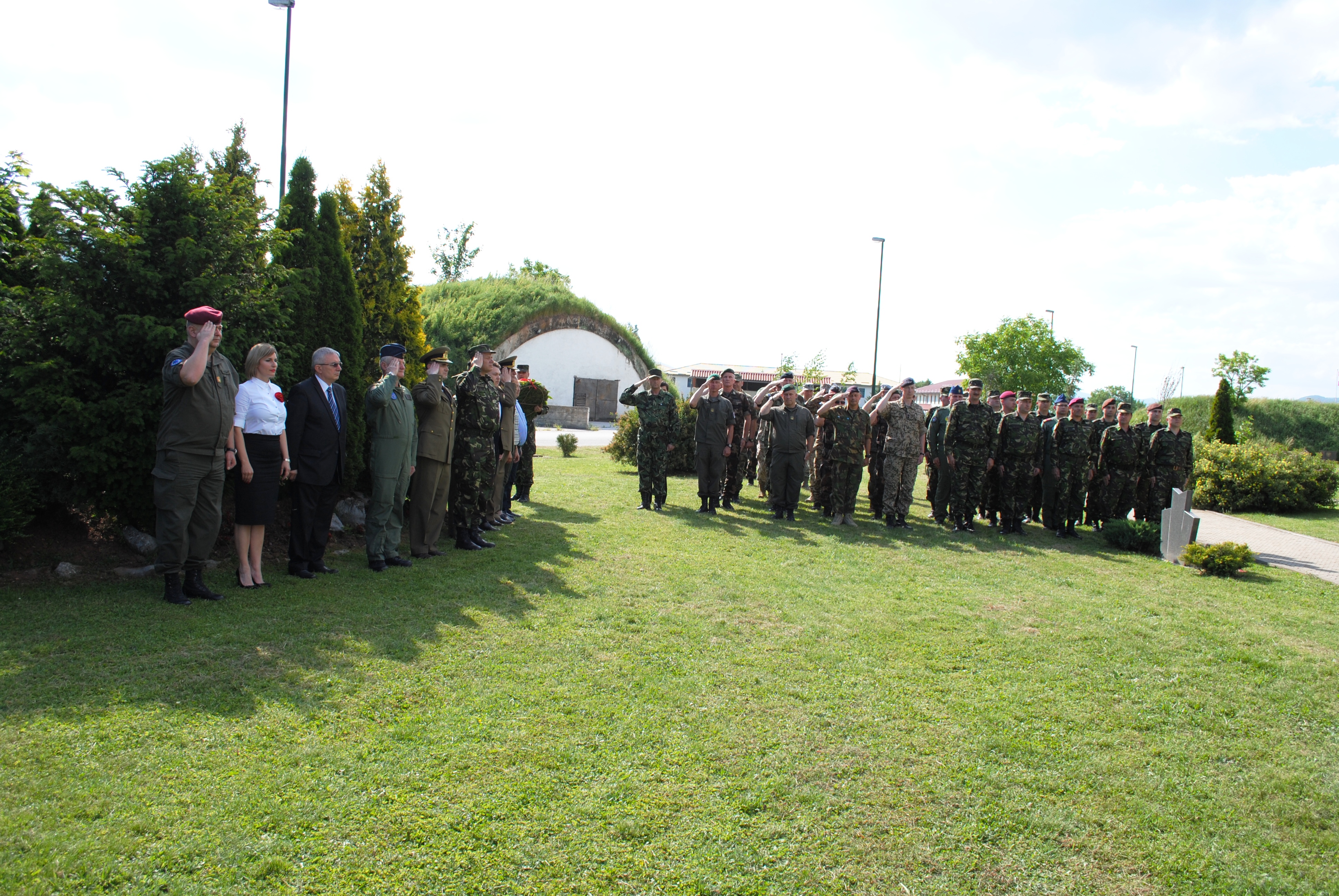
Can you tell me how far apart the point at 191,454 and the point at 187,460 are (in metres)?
0.05

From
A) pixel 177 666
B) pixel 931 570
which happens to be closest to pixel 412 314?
pixel 177 666

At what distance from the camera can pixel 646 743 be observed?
3680 millimetres

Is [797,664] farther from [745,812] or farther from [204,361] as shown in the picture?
[204,361]

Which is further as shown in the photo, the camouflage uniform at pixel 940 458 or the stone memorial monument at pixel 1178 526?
the camouflage uniform at pixel 940 458

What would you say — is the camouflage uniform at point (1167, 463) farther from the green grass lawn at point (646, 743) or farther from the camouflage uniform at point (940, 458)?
the green grass lawn at point (646, 743)

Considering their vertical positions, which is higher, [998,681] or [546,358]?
[546,358]

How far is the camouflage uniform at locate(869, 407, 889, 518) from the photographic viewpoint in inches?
451

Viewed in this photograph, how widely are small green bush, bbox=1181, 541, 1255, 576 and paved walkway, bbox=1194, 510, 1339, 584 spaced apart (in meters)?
0.95

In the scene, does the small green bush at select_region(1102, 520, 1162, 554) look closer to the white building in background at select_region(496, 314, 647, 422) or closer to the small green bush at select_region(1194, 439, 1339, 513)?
the small green bush at select_region(1194, 439, 1339, 513)

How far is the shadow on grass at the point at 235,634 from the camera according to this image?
388 centimetres

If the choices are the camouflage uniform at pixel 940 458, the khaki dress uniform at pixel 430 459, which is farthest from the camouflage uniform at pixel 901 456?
the khaki dress uniform at pixel 430 459

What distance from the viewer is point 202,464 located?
213 inches

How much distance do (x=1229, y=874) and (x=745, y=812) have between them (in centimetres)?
184

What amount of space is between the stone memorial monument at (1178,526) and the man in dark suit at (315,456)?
915 cm
